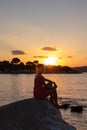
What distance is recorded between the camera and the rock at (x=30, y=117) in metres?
12.2

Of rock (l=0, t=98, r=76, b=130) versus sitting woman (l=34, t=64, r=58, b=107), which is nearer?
rock (l=0, t=98, r=76, b=130)

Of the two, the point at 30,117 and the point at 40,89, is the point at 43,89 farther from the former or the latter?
the point at 30,117

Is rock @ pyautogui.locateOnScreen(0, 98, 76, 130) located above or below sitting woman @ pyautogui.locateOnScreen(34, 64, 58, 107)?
below

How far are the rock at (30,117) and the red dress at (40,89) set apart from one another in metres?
0.91

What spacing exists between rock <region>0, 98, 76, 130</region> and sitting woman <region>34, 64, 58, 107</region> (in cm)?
95

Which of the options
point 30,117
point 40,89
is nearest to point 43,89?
point 40,89

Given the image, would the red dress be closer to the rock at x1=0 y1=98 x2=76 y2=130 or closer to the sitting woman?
the sitting woman

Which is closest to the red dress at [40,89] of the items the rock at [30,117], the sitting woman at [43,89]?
the sitting woman at [43,89]

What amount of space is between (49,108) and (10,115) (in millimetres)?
1658

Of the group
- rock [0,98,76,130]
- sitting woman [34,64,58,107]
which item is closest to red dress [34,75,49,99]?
sitting woman [34,64,58,107]

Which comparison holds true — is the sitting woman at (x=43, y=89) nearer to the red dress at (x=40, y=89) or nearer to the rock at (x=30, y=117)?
the red dress at (x=40, y=89)

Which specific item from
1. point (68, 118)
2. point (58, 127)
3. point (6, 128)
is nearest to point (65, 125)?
point (58, 127)

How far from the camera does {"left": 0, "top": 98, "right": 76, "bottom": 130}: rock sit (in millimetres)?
12234

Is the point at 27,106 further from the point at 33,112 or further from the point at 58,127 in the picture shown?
the point at 58,127
